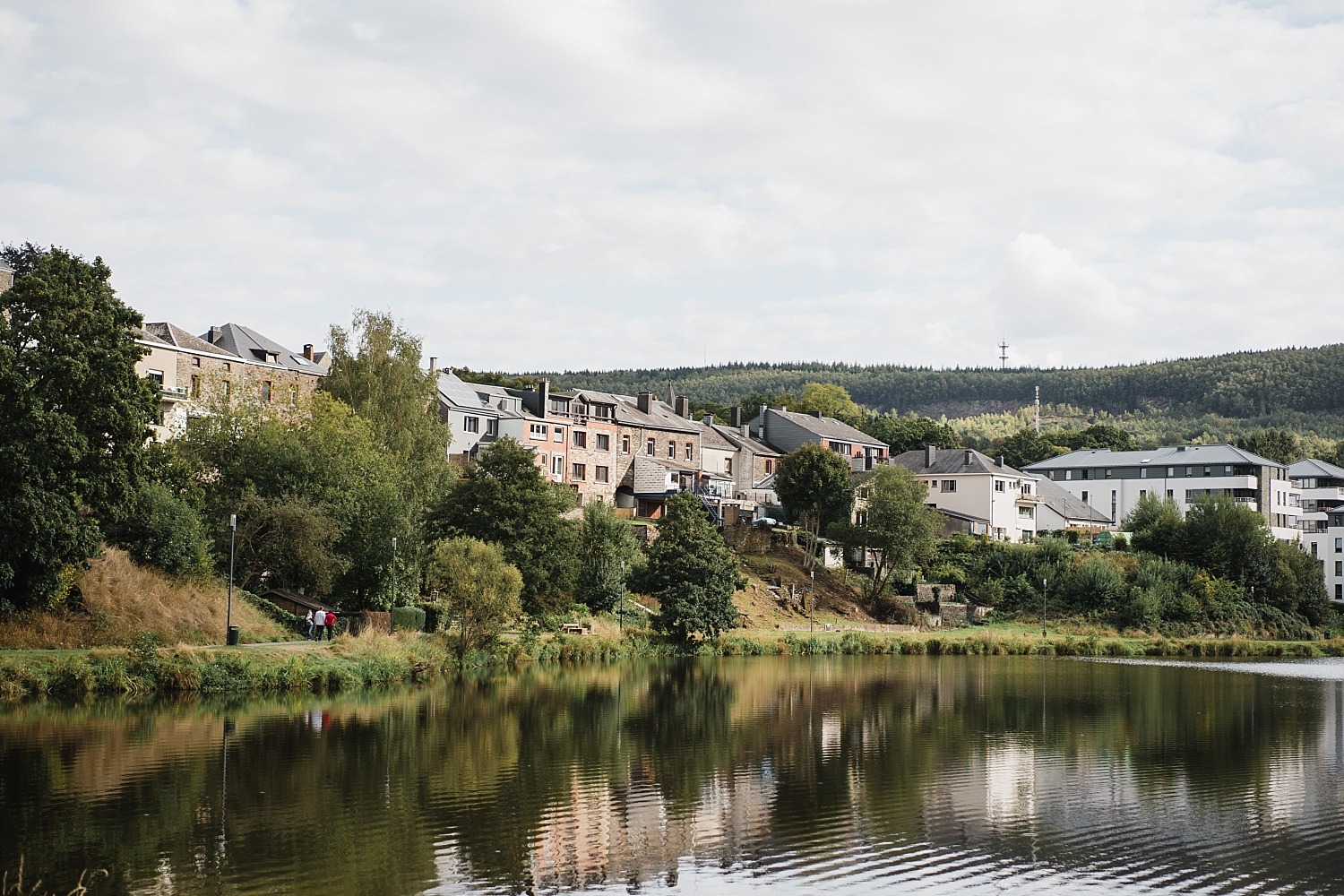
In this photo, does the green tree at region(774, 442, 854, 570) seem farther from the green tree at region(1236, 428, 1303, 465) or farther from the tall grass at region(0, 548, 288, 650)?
the green tree at region(1236, 428, 1303, 465)

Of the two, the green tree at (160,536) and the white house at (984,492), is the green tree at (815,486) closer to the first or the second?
the white house at (984,492)

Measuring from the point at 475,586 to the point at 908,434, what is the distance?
9343cm

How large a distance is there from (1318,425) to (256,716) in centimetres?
18585

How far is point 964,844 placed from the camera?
21562 millimetres

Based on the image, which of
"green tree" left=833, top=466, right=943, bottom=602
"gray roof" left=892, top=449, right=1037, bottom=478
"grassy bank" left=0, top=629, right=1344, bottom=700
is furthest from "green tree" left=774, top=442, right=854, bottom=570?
"gray roof" left=892, top=449, right=1037, bottom=478

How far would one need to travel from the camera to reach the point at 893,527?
83.2 m

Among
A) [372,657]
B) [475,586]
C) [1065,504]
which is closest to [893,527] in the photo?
[1065,504]

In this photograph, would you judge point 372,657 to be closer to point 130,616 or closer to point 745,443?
point 130,616

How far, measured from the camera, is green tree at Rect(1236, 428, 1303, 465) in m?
144

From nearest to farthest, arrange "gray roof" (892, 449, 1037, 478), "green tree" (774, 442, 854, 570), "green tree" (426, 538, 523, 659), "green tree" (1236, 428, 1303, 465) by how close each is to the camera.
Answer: "green tree" (426, 538, 523, 659) < "green tree" (774, 442, 854, 570) < "gray roof" (892, 449, 1037, 478) < "green tree" (1236, 428, 1303, 465)

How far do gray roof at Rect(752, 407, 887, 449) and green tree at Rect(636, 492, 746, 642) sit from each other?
163 ft

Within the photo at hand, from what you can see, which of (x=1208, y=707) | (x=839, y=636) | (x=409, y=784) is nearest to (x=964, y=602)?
(x=839, y=636)

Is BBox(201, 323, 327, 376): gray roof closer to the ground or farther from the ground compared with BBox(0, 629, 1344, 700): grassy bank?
farther from the ground

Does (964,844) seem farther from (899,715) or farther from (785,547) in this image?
(785,547)
